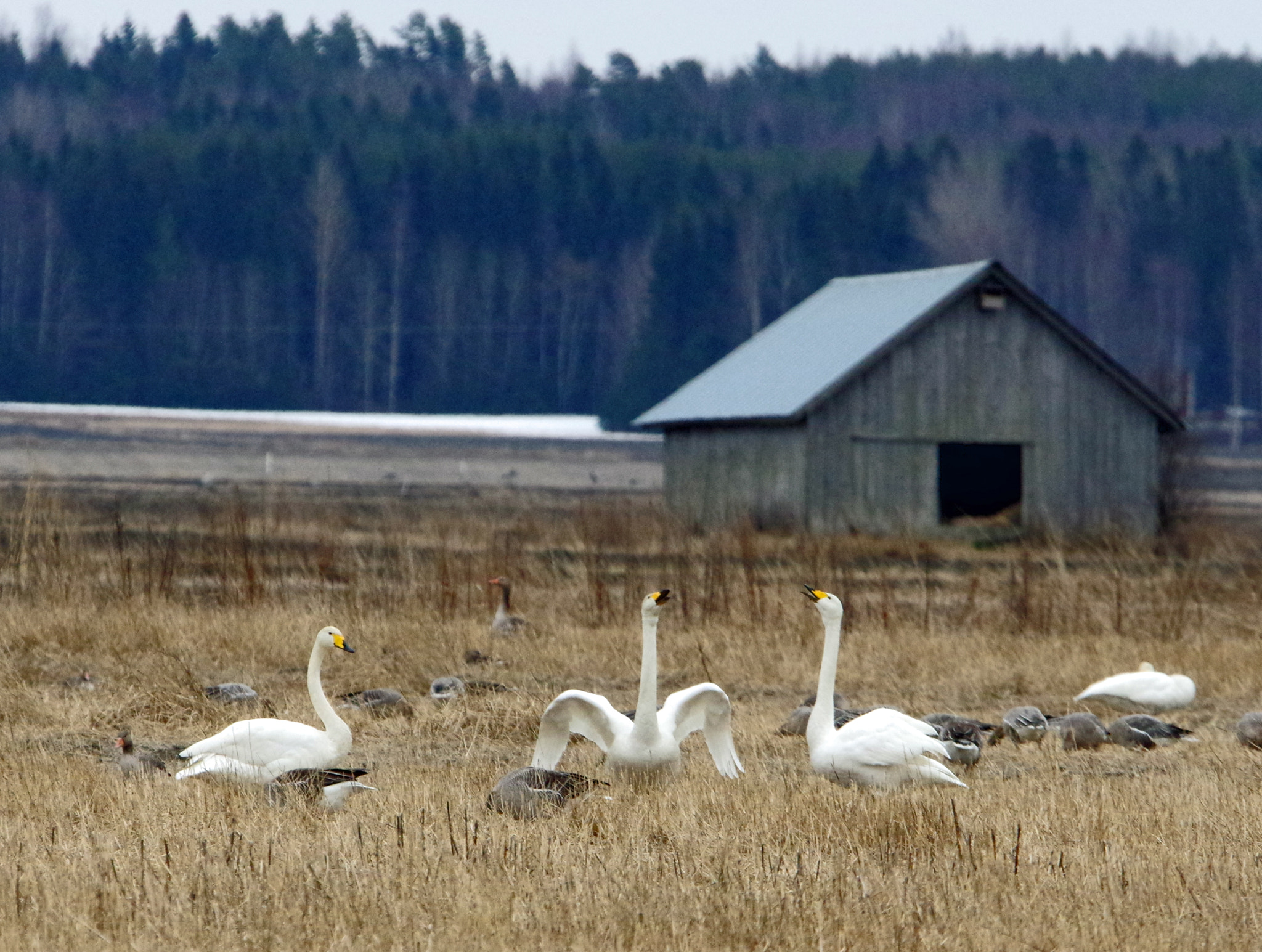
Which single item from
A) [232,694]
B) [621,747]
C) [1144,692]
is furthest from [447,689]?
[1144,692]

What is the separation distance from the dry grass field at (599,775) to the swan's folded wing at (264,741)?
0.35m

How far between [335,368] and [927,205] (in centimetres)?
2956

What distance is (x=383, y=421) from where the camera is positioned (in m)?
71.8

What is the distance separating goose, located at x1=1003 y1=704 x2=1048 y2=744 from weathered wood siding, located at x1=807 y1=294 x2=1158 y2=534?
55.3ft

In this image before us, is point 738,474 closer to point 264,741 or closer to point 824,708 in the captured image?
point 824,708

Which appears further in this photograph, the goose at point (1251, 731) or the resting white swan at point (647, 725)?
the goose at point (1251, 731)

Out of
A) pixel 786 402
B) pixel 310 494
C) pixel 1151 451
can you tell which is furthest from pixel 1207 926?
pixel 310 494

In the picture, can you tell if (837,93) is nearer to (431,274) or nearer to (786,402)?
(431,274)

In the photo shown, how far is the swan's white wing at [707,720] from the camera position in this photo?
913 centimetres

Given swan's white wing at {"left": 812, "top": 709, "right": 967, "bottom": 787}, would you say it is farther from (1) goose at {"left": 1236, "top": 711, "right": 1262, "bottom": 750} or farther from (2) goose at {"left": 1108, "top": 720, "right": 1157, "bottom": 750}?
(1) goose at {"left": 1236, "top": 711, "right": 1262, "bottom": 750}

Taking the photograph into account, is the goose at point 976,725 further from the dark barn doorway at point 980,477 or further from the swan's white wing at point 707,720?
the dark barn doorway at point 980,477

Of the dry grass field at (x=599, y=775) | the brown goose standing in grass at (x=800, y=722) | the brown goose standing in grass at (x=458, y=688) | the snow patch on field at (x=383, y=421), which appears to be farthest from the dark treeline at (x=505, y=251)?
the brown goose standing in grass at (x=800, y=722)

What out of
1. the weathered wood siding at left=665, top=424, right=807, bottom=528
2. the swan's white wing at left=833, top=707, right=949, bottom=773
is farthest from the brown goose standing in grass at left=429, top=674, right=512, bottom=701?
the weathered wood siding at left=665, top=424, right=807, bottom=528

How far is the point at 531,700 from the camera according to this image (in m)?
11.8
